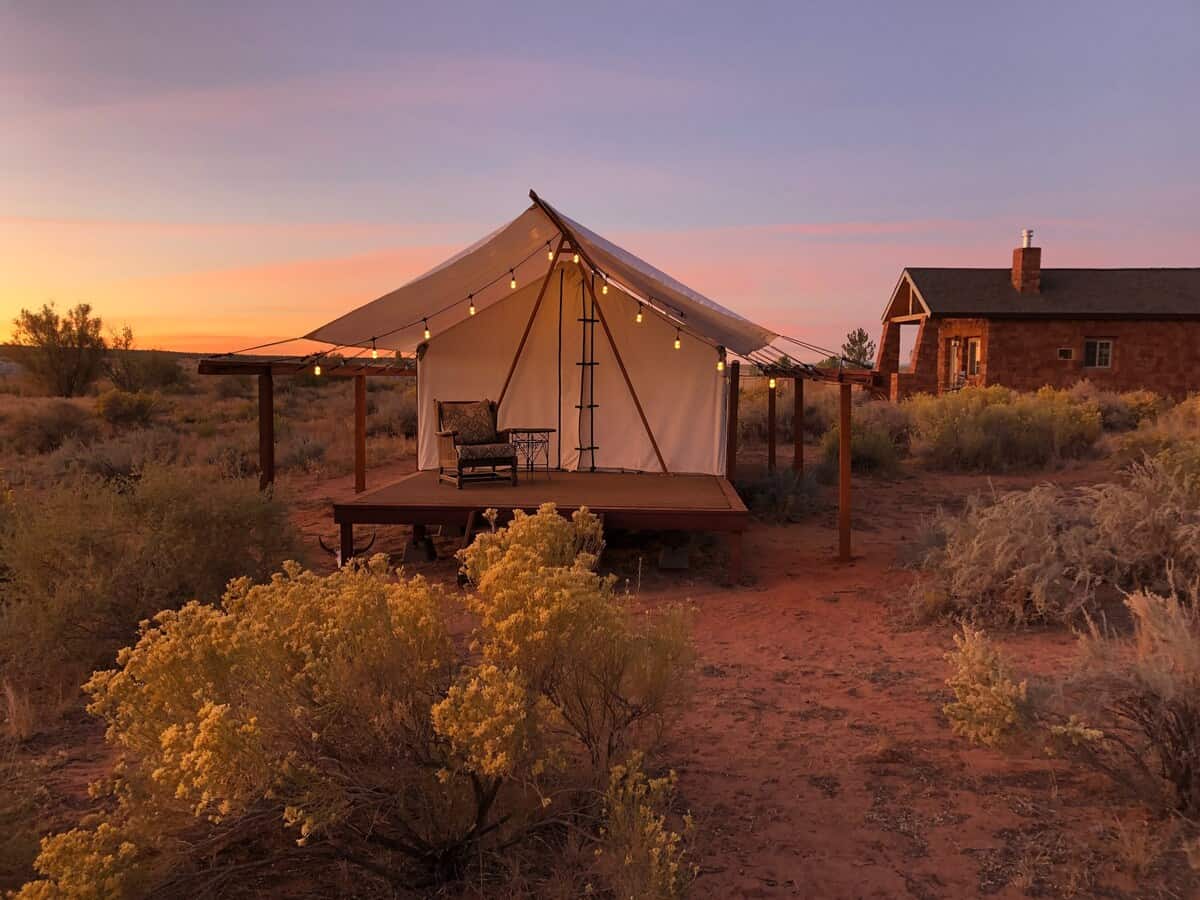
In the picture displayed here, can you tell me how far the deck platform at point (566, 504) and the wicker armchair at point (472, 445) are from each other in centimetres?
16

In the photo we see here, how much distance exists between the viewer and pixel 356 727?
7.66 ft

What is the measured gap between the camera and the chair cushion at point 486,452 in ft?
25.8

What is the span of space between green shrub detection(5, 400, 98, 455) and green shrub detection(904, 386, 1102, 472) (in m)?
14.5

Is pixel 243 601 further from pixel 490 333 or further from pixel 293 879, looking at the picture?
pixel 490 333

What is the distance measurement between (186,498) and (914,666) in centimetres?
446

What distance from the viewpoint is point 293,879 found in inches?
98.0

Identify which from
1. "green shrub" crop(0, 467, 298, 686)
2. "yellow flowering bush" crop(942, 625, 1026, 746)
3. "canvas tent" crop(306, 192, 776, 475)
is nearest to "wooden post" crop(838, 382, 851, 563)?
"canvas tent" crop(306, 192, 776, 475)

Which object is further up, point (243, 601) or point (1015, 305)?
point (1015, 305)

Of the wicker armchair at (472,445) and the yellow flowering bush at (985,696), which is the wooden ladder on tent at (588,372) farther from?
the yellow flowering bush at (985,696)

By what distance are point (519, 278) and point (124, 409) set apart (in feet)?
42.0

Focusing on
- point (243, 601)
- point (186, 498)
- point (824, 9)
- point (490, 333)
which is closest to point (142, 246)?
point (490, 333)

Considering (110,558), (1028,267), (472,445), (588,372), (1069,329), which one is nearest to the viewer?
(110,558)

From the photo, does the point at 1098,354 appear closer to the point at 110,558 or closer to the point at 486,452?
the point at 486,452

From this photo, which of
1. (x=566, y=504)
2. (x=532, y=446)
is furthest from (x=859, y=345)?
(x=566, y=504)
